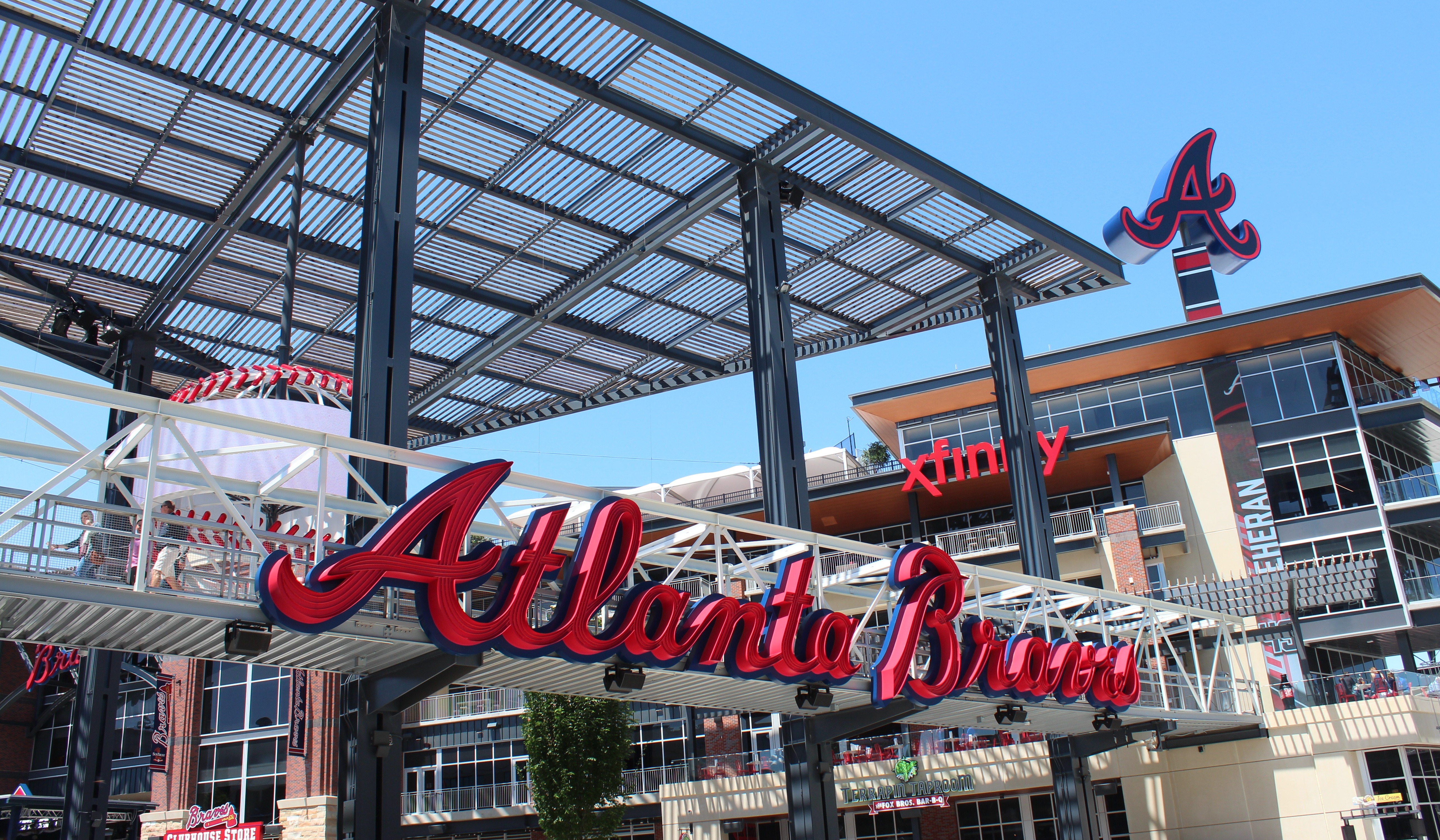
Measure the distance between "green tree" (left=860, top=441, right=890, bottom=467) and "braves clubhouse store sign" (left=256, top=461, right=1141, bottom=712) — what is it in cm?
4537

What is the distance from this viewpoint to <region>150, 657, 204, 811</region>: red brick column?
162 feet

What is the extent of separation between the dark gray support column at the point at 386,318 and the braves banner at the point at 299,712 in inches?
1095

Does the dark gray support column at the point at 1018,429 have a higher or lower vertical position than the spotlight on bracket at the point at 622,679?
higher

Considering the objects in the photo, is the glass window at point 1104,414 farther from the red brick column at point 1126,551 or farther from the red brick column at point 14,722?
the red brick column at point 14,722

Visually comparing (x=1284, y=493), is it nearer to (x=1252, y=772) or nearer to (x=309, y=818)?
(x=1252, y=772)

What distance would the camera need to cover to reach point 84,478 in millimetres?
14234

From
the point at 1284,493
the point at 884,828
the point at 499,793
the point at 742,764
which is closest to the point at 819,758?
the point at 742,764

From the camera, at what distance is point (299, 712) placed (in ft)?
151

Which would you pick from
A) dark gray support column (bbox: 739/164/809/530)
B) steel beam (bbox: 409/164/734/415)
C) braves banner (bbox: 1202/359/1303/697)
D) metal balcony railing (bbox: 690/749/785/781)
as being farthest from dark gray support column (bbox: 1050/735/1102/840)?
braves banner (bbox: 1202/359/1303/697)

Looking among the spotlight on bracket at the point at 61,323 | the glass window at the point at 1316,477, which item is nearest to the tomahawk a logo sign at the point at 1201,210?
the glass window at the point at 1316,477

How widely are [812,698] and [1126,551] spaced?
3006 centimetres

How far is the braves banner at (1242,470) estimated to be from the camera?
A: 47656 mm

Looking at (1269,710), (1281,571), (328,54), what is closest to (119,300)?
(328,54)

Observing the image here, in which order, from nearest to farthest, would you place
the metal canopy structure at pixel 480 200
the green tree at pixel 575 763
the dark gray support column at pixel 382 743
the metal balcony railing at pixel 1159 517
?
the dark gray support column at pixel 382 743
the metal canopy structure at pixel 480 200
the green tree at pixel 575 763
the metal balcony railing at pixel 1159 517
